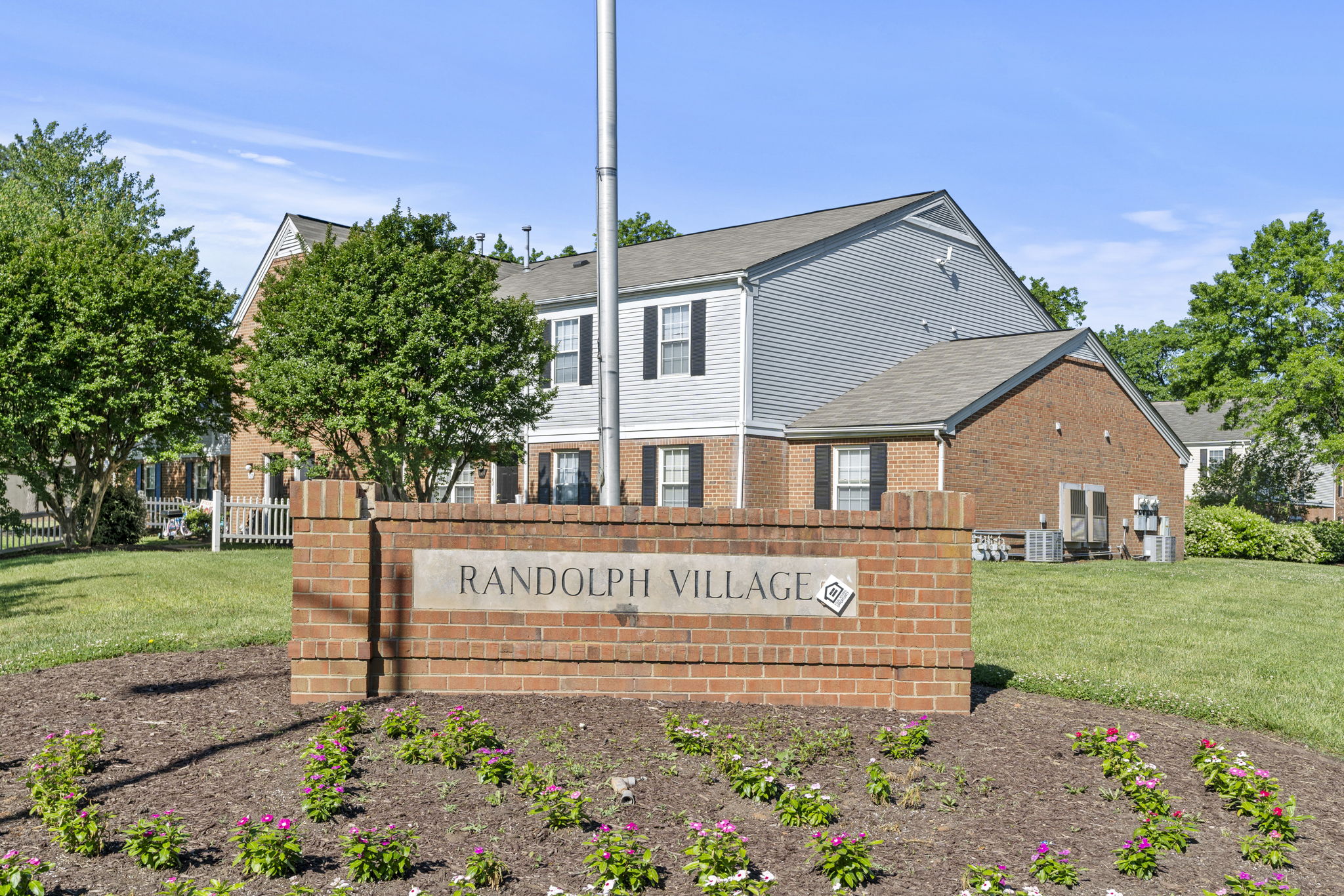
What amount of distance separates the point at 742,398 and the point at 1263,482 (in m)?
30.7

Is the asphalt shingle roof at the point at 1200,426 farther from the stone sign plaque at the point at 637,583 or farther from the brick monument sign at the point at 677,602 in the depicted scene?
the stone sign plaque at the point at 637,583

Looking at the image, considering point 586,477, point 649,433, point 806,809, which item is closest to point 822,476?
point 649,433

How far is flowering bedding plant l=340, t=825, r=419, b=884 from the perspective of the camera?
4410 millimetres

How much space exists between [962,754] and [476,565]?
10.0 ft

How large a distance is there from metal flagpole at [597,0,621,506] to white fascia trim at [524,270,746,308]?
36.7 ft

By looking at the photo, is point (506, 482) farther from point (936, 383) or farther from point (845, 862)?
point (845, 862)

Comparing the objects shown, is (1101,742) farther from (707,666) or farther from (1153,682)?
(1153,682)

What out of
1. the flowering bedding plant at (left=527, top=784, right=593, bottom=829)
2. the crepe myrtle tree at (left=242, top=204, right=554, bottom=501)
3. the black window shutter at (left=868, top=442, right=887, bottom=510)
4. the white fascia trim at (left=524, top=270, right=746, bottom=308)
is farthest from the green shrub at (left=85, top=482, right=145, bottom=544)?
the flowering bedding plant at (left=527, top=784, right=593, bottom=829)

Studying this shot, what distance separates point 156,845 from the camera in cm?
455

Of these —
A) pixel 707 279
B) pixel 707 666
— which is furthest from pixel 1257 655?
pixel 707 279

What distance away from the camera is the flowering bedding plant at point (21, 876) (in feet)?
13.3

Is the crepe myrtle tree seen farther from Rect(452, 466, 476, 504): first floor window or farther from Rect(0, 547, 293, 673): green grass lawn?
Rect(452, 466, 476, 504): first floor window

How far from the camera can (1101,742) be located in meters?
6.08

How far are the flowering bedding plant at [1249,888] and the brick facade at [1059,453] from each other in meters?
16.4
